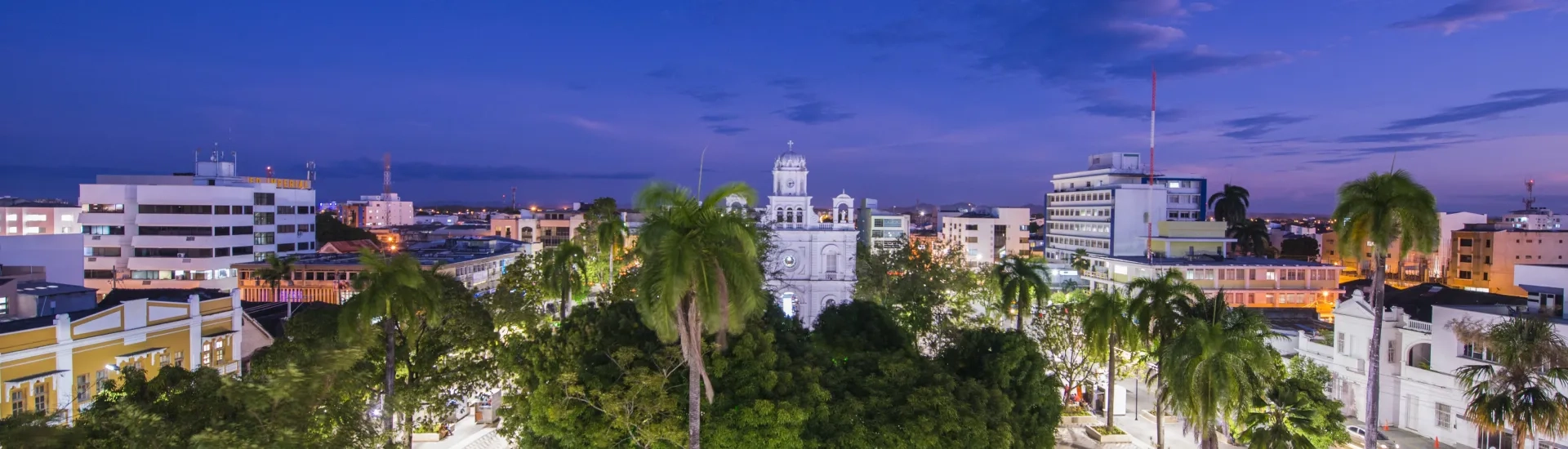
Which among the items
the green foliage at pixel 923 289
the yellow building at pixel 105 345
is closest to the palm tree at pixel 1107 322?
the green foliage at pixel 923 289

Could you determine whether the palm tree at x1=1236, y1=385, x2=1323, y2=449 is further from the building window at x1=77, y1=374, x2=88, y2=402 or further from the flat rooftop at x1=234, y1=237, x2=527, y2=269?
the flat rooftop at x1=234, y1=237, x2=527, y2=269

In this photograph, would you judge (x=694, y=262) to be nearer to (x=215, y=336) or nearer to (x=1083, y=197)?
(x=215, y=336)

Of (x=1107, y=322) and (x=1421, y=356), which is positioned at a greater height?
(x=1107, y=322)

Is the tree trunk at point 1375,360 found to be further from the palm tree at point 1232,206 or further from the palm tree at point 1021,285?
the palm tree at point 1232,206

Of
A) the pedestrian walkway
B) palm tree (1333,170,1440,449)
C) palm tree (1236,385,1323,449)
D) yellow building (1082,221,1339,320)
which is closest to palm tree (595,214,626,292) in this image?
the pedestrian walkway

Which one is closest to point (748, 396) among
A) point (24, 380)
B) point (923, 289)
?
point (24, 380)
